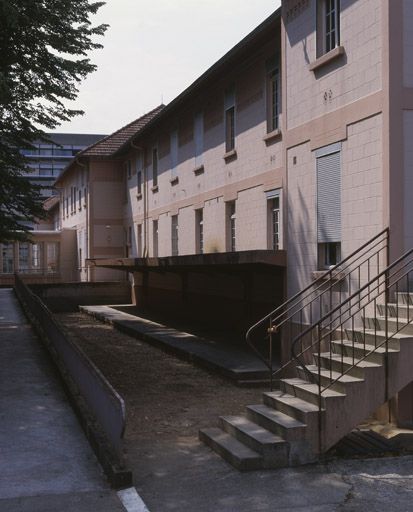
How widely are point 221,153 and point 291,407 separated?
12839 millimetres

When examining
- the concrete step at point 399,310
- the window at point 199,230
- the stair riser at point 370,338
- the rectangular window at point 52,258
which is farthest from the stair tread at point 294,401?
the rectangular window at point 52,258

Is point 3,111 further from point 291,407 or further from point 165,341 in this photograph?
point 291,407

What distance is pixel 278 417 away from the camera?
27.7 ft

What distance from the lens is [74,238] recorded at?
148 ft

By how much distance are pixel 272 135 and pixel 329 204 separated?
4759 millimetres

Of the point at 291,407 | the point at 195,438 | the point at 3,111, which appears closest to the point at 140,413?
the point at 195,438

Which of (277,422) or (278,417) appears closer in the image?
(277,422)

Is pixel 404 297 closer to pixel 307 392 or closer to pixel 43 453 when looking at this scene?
pixel 307 392

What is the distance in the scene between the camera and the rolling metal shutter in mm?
11766

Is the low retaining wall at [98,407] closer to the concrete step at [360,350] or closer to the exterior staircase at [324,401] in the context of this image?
the exterior staircase at [324,401]

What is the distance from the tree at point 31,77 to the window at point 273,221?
200 inches

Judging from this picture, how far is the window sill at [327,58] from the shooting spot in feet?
38.0

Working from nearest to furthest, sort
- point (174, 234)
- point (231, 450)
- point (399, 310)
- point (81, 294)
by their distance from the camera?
point (231, 450) → point (399, 310) → point (174, 234) → point (81, 294)

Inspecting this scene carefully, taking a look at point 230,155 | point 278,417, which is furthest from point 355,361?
point 230,155
